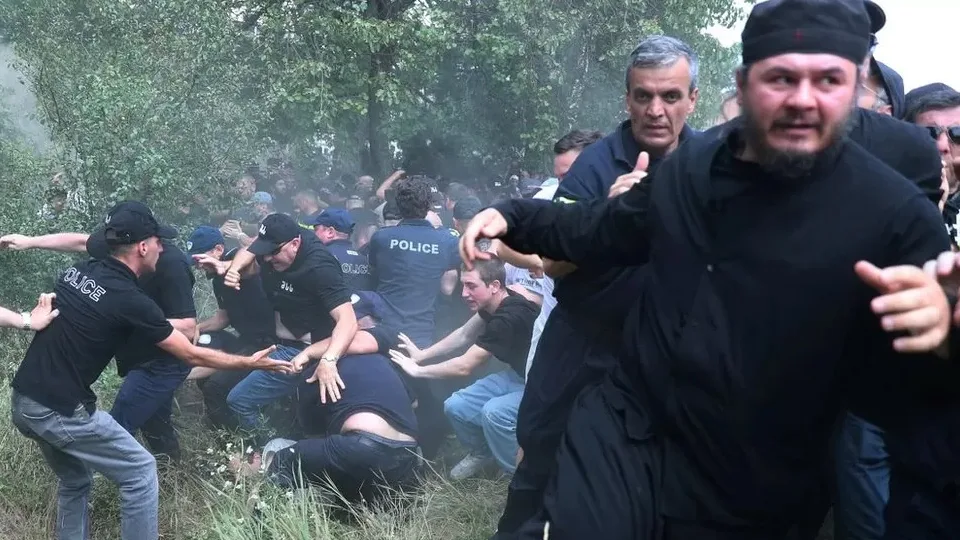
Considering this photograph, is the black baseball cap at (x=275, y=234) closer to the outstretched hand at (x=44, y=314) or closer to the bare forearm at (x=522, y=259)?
the outstretched hand at (x=44, y=314)

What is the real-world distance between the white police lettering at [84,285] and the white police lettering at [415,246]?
2.16 m

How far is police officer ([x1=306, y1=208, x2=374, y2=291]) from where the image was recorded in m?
6.33

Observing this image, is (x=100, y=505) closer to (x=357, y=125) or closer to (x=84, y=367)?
(x=84, y=367)

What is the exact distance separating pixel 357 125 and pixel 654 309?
10.5 m

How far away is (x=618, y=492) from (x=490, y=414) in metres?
2.40

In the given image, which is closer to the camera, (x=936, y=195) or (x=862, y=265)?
(x=862, y=265)

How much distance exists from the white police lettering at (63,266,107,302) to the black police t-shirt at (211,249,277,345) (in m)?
1.56

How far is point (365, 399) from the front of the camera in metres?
4.49

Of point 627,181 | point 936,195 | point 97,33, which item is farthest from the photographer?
point 97,33

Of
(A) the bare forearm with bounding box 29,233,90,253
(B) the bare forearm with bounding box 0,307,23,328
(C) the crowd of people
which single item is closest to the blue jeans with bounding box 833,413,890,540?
(C) the crowd of people

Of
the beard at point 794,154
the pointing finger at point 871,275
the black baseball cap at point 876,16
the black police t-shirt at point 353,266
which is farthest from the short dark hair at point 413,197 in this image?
the pointing finger at point 871,275

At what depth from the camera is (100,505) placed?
4.96 meters

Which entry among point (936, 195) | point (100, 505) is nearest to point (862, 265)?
point (936, 195)

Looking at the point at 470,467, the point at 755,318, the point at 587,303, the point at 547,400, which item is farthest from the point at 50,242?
the point at 755,318
